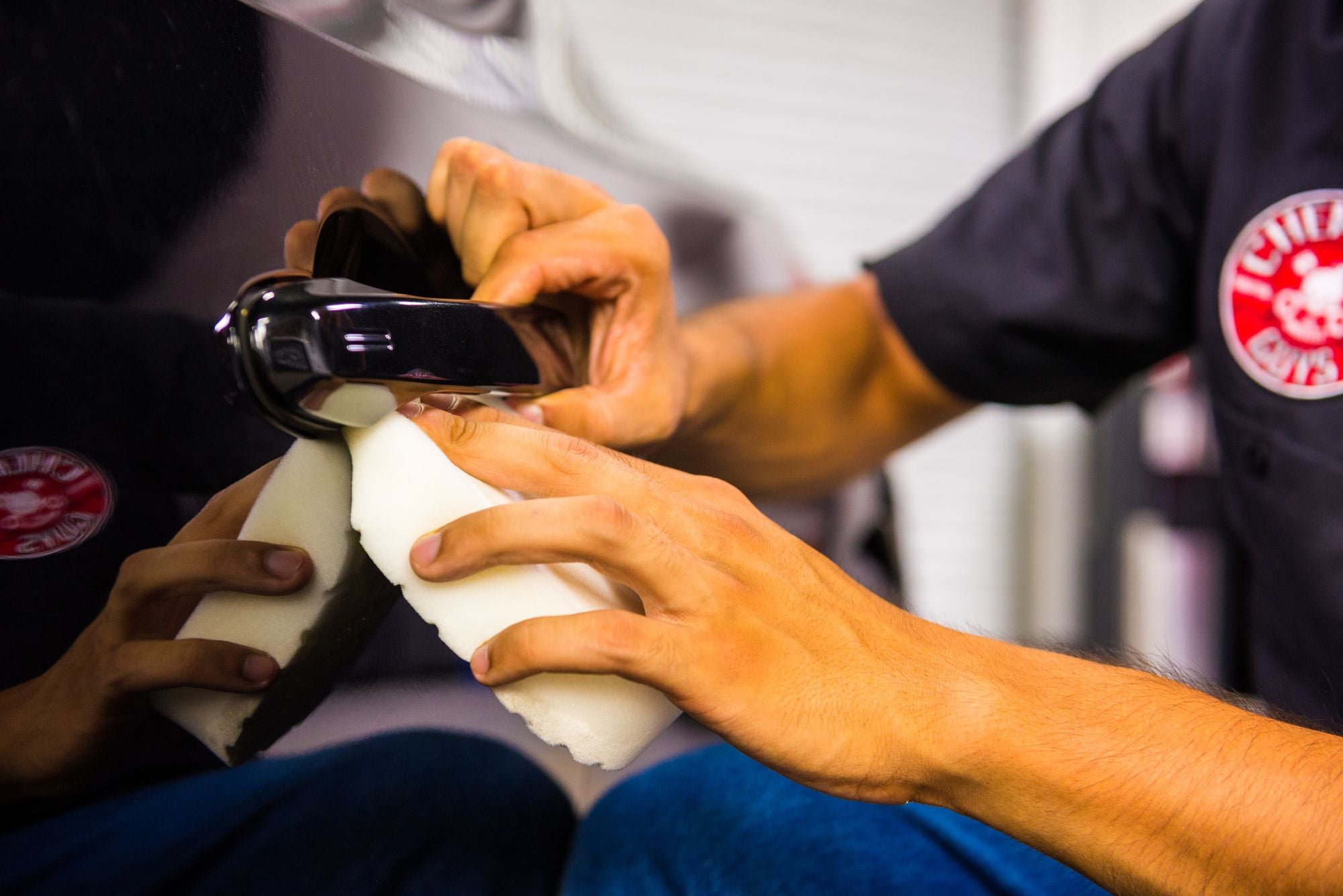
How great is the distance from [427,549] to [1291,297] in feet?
2.06

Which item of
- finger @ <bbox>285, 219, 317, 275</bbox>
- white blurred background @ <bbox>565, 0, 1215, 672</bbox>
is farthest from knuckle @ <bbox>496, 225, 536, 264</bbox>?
white blurred background @ <bbox>565, 0, 1215, 672</bbox>

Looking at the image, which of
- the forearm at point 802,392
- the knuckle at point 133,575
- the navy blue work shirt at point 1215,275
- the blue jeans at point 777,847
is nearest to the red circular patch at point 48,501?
the knuckle at point 133,575

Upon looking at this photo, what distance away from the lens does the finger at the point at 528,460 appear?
325 mm

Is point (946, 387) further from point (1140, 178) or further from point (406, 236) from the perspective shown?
point (406, 236)

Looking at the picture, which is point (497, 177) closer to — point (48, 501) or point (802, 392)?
point (48, 501)

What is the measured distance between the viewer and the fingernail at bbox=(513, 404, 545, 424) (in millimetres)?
400

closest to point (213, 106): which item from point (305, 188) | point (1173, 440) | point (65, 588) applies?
point (305, 188)

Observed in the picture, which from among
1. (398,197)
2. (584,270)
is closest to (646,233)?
(584,270)

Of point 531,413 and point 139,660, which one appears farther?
point 531,413

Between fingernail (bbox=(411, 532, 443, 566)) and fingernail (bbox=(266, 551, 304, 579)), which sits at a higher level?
fingernail (bbox=(411, 532, 443, 566))

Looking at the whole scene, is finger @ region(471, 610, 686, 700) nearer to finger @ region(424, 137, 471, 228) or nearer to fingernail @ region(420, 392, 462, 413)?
fingernail @ region(420, 392, 462, 413)

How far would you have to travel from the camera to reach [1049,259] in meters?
0.83

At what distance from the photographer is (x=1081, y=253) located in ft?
2.70

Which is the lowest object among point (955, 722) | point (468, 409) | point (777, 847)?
point (777, 847)
